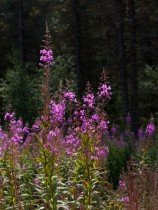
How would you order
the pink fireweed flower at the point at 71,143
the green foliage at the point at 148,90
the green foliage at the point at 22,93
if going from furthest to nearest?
the green foliage at the point at 148,90
the green foliage at the point at 22,93
the pink fireweed flower at the point at 71,143

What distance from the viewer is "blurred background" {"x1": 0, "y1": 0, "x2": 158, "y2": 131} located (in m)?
25.3

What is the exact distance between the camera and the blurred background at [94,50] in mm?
25266

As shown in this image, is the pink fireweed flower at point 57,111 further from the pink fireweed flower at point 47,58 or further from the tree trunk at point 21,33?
the tree trunk at point 21,33

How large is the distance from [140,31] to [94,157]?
21.2m

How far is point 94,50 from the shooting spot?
30.9 meters

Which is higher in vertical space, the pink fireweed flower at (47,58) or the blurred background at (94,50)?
the blurred background at (94,50)

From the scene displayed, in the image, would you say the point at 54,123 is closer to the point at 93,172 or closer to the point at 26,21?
the point at 93,172

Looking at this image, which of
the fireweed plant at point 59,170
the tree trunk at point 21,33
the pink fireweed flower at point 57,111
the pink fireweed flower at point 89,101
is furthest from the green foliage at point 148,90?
the pink fireweed flower at point 57,111

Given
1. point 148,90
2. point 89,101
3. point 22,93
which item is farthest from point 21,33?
point 89,101

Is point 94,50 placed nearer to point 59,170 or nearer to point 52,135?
point 59,170

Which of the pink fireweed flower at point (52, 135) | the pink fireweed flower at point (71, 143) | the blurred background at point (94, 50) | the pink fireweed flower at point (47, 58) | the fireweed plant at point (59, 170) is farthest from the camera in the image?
the blurred background at point (94, 50)

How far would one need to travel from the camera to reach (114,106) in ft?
99.9

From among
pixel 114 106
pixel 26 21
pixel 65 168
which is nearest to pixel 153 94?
pixel 114 106

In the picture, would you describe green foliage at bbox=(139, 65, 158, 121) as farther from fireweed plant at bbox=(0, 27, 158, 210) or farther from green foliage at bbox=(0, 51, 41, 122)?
fireweed plant at bbox=(0, 27, 158, 210)
